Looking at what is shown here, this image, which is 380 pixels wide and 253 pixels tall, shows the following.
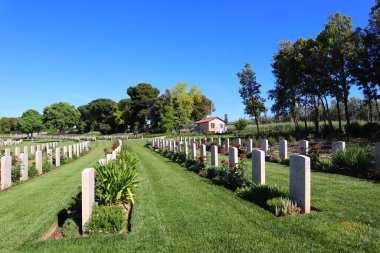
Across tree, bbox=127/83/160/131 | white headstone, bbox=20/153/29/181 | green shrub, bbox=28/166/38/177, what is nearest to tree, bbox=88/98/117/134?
tree, bbox=127/83/160/131

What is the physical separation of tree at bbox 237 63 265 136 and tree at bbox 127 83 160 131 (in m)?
41.0

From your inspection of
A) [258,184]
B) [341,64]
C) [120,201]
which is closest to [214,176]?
[258,184]

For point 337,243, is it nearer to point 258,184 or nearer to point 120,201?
point 258,184

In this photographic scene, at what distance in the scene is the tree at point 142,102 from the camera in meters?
77.2

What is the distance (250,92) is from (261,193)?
3256cm

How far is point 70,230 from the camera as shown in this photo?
19.6 feet

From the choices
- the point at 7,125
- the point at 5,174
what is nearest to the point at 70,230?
the point at 5,174

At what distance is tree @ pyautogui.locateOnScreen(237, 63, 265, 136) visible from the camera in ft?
126

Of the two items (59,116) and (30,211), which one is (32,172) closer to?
(30,211)

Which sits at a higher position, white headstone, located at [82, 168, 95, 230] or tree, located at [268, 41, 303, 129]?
tree, located at [268, 41, 303, 129]

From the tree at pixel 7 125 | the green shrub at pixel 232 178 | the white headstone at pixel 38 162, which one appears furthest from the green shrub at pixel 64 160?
the tree at pixel 7 125

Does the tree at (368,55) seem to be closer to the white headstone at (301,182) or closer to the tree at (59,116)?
the white headstone at (301,182)

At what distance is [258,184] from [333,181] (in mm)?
2991

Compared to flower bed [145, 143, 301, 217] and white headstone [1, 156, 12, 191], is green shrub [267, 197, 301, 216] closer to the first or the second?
flower bed [145, 143, 301, 217]
